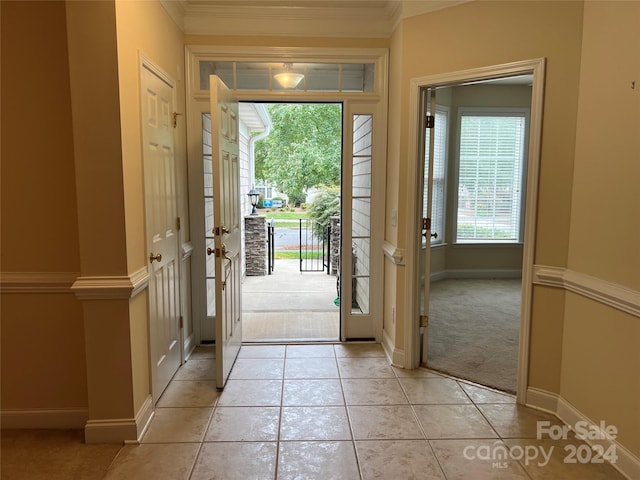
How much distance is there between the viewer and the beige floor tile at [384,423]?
2473mm

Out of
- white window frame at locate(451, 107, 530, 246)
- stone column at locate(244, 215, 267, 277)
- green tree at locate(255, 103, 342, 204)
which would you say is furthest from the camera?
green tree at locate(255, 103, 342, 204)

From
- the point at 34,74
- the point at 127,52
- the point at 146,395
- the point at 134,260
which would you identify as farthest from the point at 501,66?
the point at 146,395

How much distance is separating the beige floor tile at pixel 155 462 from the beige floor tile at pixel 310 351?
1.35 m

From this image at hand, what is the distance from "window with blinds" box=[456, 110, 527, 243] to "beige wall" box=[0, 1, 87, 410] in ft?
17.4

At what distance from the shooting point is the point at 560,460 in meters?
2.27

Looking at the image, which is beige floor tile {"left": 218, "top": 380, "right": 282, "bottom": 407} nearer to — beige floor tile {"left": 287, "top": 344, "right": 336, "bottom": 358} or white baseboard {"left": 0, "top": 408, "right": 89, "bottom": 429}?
beige floor tile {"left": 287, "top": 344, "right": 336, "bottom": 358}

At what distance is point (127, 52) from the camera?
2301 mm

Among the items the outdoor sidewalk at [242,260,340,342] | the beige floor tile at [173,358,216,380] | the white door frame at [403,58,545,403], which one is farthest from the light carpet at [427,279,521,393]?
the beige floor tile at [173,358,216,380]

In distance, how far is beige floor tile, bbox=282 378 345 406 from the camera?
2.84 m

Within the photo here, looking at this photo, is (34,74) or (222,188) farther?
→ (222,188)

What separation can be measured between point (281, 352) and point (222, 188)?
1516 mm

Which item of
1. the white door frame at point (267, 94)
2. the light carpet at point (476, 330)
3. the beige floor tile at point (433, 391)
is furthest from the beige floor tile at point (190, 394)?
the light carpet at point (476, 330)

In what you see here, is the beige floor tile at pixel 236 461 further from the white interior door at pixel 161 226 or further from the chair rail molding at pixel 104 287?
the chair rail molding at pixel 104 287

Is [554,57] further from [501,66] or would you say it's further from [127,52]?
[127,52]
